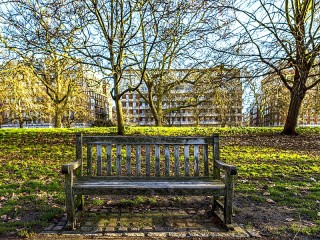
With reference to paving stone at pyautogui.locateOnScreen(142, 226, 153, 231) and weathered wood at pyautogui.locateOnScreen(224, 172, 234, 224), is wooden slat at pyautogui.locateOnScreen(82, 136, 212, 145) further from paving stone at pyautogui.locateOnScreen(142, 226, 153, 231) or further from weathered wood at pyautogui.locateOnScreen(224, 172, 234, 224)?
paving stone at pyautogui.locateOnScreen(142, 226, 153, 231)

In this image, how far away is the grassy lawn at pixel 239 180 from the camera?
3688 mm

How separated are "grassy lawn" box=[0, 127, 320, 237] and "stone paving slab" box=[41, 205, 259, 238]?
0.38m

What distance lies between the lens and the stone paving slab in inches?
126

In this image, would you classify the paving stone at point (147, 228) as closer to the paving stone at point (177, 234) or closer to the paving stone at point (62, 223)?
the paving stone at point (177, 234)

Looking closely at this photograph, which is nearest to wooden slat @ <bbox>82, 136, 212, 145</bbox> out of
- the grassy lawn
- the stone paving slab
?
the stone paving slab

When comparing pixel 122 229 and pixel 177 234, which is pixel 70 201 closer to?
pixel 122 229

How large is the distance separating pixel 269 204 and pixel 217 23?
6582 mm

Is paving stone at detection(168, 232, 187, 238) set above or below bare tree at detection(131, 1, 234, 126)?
below

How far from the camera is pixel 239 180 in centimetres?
587

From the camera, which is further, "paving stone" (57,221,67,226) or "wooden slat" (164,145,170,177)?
"wooden slat" (164,145,170,177)

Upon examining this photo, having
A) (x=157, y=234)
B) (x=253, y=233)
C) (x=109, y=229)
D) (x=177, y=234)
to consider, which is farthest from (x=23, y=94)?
(x=253, y=233)

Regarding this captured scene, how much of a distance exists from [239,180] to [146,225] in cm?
307

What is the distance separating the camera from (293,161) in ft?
25.3

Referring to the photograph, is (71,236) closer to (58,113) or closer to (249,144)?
(249,144)
